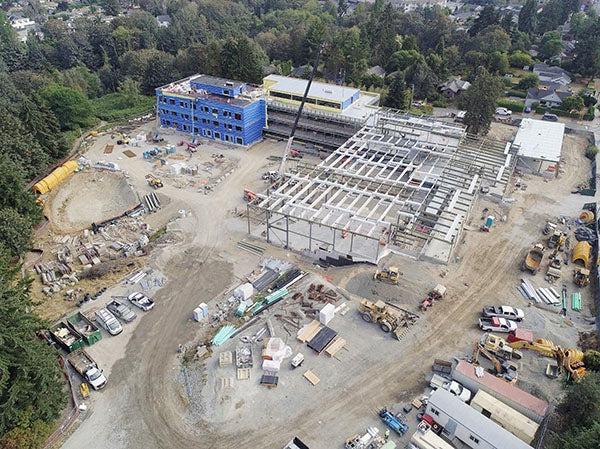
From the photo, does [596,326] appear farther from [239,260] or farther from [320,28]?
[320,28]

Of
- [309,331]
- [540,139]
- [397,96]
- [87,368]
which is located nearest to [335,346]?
[309,331]

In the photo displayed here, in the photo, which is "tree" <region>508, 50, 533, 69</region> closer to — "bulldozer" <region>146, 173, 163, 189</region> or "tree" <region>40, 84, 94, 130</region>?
"bulldozer" <region>146, 173, 163, 189</region>

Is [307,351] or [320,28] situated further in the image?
[320,28]

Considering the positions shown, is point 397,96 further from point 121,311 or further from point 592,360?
point 121,311

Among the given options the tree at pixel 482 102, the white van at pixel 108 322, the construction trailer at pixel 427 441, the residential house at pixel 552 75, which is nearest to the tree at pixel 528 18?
the residential house at pixel 552 75

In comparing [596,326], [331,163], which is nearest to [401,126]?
[331,163]

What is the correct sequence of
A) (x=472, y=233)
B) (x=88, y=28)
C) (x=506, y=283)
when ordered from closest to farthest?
(x=506, y=283) → (x=472, y=233) → (x=88, y=28)

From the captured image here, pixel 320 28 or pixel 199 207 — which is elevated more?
pixel 320 28
